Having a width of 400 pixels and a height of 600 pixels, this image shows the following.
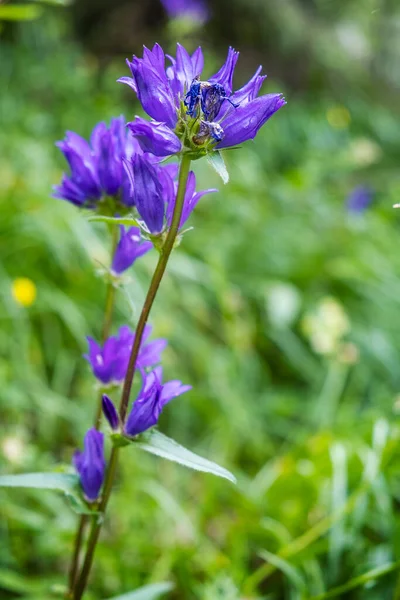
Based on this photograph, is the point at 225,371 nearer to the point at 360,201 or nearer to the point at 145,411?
the point at 145,411

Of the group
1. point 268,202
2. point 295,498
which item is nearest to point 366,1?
point 268,202

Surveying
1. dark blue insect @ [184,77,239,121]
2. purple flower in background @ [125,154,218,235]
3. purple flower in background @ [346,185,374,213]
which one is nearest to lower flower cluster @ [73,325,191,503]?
purple flower in background @ [125,154,218,235]

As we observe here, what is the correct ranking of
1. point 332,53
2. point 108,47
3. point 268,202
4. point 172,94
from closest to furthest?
point 172,94 < point 268,202 < point 108,47 < point 332,53

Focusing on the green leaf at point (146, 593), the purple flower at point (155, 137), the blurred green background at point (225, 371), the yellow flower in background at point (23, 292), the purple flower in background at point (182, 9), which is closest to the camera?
the purple flower at point (155, 137)

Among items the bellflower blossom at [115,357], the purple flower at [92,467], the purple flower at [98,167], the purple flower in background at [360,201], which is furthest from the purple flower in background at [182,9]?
the purple flower at [92,467]

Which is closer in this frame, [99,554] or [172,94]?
[172,94]

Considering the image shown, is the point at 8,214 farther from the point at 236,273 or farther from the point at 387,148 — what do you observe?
the point at 387,148

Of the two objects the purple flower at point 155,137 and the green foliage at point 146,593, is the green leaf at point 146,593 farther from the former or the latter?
the purple flower at point 155,137
